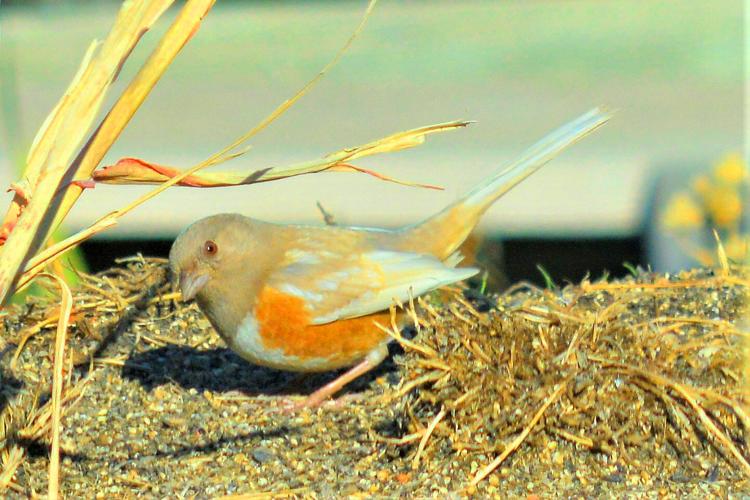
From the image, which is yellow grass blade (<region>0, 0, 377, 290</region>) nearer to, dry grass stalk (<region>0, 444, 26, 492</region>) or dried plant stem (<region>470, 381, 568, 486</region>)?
dry grass stalk (<region>0, 444, 26, 492</region>)

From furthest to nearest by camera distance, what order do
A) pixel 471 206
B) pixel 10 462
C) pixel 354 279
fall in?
pixel 471 206 < pixel 354 279 < pixel 10 462

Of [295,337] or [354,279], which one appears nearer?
[295,337]

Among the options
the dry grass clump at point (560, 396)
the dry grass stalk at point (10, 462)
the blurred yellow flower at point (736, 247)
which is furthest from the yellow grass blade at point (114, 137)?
the blurred yellow flower at point (736, 247)

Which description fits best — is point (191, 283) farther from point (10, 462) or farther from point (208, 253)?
point (10, 462)

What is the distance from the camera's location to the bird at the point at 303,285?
361cm

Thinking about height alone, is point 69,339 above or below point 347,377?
above

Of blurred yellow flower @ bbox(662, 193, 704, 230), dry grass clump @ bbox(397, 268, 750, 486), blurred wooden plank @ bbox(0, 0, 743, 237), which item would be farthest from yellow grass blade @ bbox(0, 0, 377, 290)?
blurred wooden plank @ bbox(0, 0, 743, 237)

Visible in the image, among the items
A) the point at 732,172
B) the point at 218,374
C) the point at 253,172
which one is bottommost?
the point at 218,374

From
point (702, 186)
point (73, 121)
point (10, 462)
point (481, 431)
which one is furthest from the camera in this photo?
point (702, 186)

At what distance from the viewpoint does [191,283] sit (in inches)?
143

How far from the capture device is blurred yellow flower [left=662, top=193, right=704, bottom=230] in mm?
5133

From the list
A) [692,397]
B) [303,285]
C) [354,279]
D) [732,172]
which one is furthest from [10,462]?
[732,172]

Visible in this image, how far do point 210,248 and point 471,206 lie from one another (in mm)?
923

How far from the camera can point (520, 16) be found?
472 inches
